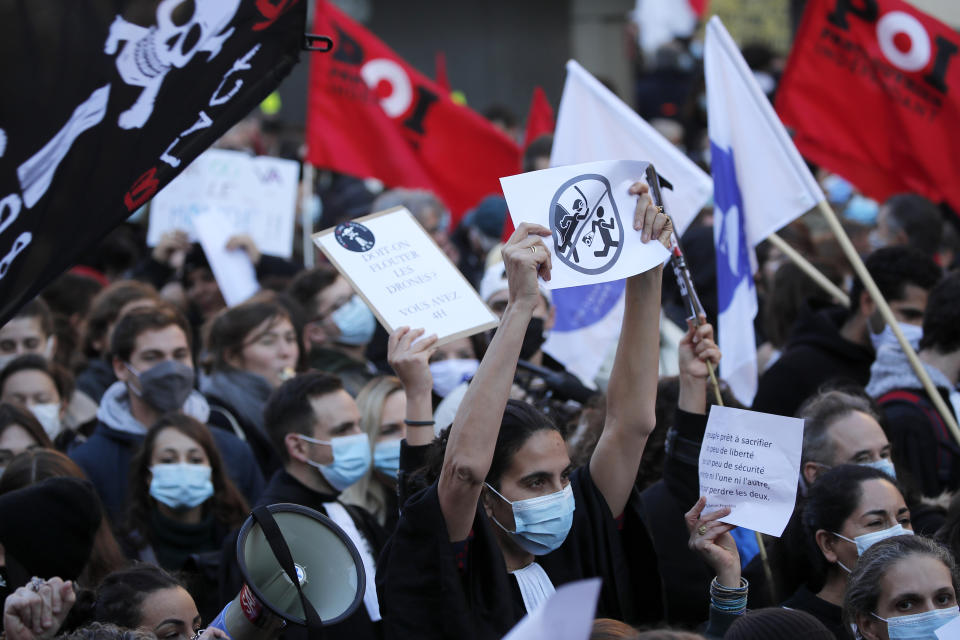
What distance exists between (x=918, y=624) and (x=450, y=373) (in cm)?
266

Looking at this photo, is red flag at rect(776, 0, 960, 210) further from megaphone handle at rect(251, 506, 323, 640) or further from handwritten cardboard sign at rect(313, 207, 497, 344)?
megaphone handle at rect(251, 506, 323, 640)

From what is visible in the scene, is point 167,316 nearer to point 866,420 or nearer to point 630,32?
point 866,420

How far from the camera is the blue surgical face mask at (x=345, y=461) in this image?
4434 mm

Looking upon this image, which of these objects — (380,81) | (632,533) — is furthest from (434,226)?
(632,533)

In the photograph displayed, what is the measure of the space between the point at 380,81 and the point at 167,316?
11.7 ft

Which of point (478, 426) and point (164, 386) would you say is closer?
point (478, 426)

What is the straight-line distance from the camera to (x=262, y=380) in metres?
5.62

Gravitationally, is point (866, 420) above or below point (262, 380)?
above

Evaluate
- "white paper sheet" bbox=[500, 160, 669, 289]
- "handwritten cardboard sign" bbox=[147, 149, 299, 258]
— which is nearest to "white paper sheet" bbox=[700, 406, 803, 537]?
"white paper sheet" bbox=[500, 160, 669, 289]

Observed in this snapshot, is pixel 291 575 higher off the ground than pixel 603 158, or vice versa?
pixel 291 575

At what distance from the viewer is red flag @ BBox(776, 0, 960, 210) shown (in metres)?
6.30

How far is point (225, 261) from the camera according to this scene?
7.20 m

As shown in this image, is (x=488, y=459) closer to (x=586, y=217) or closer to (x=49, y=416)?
(x=586, y=217)

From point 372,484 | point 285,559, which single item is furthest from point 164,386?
point 285,559
